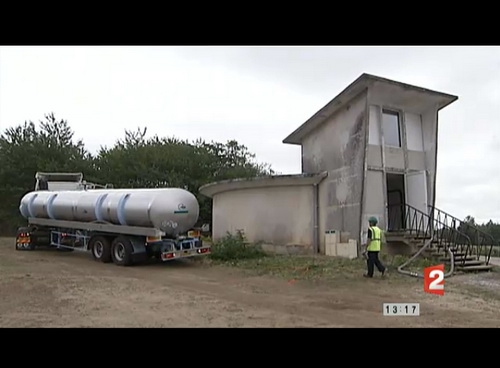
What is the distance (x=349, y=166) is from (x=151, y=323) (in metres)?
10.5

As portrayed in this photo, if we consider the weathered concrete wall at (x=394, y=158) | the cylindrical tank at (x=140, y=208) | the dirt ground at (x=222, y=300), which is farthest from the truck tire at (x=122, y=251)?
the weathered concrete wall at (x=394, y=158)

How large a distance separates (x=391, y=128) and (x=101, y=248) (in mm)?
11942

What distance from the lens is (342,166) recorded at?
15477 mm

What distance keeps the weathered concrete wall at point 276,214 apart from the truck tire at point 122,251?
18.7 ft

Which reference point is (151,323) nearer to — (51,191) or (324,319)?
(324,319)

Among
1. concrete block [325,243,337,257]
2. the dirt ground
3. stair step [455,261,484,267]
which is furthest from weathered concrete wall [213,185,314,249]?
stair step [455,261,484,267]

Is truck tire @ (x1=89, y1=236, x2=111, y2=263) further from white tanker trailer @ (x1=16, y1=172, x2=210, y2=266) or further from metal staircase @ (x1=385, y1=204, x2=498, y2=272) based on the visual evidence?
metal staircase @ (x1=385, y1=204, x2=498, y2=272)

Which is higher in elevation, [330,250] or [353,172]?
[353,172]

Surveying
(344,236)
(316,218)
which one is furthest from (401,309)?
(316,218)

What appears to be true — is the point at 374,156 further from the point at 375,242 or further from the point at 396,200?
the point at 375,242

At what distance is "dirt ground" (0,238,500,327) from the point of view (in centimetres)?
664

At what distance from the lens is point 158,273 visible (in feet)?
41.1

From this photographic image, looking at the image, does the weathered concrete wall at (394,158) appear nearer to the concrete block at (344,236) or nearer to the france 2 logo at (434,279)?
the concrete block at (344,236)

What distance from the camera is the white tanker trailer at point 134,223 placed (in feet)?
44.9
